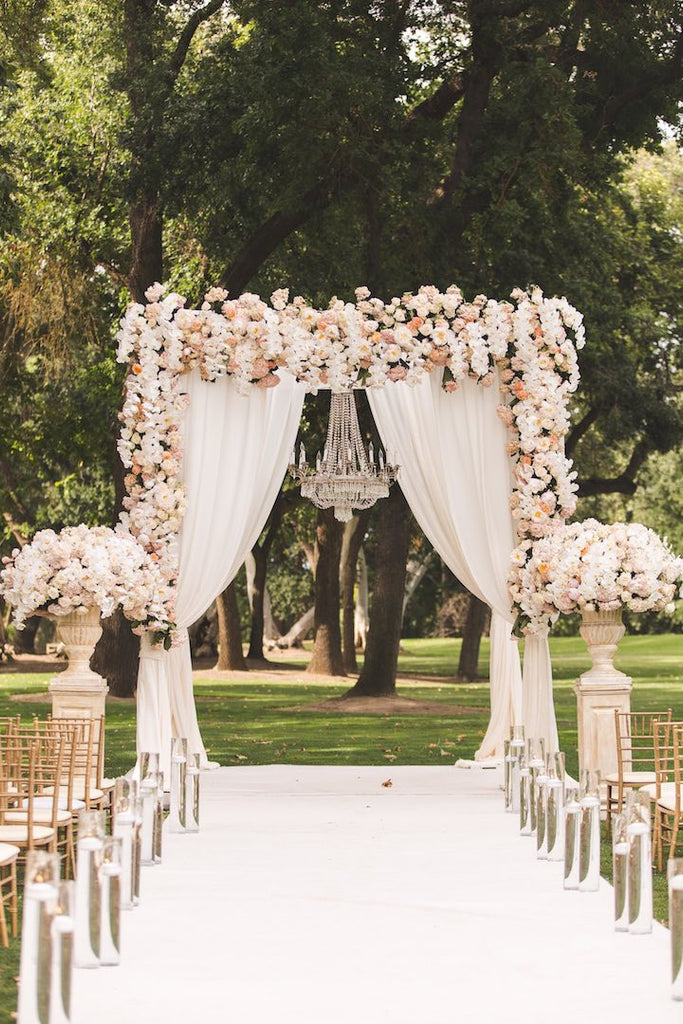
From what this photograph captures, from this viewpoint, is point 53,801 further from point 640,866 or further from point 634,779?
point 634,779

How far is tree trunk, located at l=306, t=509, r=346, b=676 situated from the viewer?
2406cm

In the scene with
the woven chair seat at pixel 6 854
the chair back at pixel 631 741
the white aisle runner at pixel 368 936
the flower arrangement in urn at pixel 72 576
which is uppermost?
the flower arrangement in urn at pixel 72 576

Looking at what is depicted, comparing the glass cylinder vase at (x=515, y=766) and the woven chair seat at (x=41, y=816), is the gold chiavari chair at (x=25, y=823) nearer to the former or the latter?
the woven chair seat at (x=41, y=816)

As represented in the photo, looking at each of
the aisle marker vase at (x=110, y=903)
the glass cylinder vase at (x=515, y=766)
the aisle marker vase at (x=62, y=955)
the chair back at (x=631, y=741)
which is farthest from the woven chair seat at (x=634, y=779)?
the aisle marker vase at (x=62, y=955)

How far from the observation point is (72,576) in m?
9.55

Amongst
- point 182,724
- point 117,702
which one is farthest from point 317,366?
point 117,702

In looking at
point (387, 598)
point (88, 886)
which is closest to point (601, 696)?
point (88, 886)

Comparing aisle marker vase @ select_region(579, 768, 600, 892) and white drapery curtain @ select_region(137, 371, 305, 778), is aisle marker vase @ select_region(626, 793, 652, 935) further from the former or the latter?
white drapery curtain @ select_region(137, 371, 305, 778)

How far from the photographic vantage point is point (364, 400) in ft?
65.7

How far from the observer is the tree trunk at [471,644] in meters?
24.7

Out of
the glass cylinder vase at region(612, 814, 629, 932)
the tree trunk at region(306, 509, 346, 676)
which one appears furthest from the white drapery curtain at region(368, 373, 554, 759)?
the tree trunk at region(306, 509, 346, 676)

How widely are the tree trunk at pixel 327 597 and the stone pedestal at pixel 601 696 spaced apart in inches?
542

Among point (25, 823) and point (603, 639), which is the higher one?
point (603, 639)

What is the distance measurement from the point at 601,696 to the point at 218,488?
321 cm
